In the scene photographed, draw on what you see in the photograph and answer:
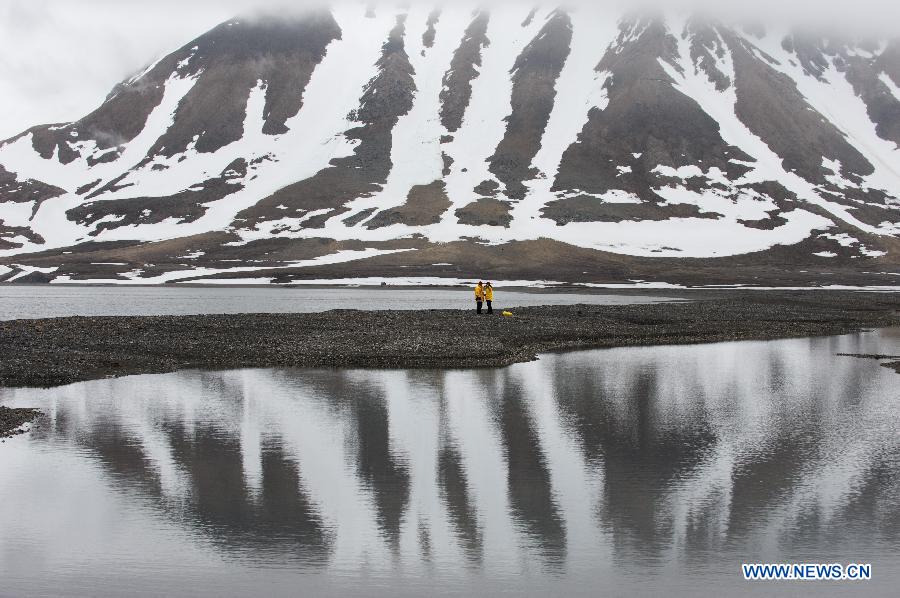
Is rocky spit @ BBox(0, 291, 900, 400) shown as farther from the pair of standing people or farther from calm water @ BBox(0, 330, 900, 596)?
calm water @ BBox(0, 330, 900, 596)

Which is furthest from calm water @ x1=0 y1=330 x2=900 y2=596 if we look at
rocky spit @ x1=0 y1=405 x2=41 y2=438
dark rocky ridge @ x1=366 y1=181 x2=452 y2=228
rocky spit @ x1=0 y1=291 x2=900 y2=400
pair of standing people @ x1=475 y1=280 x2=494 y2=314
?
dark rocky ridge @ x1=366 y1=181 x2=452 y2=228

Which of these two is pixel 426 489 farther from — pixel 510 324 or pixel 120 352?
pixel 510 324

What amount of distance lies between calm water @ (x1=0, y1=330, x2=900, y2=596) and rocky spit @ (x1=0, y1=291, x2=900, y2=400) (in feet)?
20.3

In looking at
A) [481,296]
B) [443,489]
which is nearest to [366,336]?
[481,296]

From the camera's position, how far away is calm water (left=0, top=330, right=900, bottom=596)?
1487cm

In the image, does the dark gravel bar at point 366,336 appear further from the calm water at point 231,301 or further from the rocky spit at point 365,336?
the calm water at point 231,301

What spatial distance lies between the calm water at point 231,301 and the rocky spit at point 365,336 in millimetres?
16055

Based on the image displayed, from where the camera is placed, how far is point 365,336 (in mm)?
49875

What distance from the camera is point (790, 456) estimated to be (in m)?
23.2

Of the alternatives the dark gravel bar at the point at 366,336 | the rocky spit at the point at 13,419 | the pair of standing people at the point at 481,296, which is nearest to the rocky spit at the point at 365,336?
the dark gravel bar at the point at 366,336

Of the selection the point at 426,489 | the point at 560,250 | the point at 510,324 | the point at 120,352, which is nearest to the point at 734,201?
the point at 560,250

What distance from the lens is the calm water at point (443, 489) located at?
1487cm

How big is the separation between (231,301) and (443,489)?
7742cm

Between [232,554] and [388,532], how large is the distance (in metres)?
2.86
